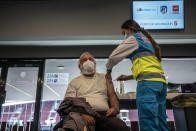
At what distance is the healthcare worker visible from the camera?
3.93ft

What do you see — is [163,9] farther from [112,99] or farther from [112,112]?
[112,112]

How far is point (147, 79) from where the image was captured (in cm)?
126

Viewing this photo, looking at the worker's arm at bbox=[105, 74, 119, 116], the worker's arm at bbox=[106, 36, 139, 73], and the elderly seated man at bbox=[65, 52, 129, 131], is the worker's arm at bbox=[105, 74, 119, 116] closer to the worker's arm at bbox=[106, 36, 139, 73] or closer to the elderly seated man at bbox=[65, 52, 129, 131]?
the elderly seated man at bbox=[65, 52, 129, 131]

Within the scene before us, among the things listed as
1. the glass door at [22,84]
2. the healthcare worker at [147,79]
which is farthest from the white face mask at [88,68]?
the glass door at [22,84]

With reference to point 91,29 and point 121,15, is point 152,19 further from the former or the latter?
point 91,29

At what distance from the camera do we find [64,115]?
1.39m

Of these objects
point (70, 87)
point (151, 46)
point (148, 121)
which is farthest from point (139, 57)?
point (70, 87)

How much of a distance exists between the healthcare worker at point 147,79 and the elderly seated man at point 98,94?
0.24 metres

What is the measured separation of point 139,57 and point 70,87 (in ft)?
2.22

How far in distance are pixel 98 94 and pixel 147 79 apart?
0.51 m

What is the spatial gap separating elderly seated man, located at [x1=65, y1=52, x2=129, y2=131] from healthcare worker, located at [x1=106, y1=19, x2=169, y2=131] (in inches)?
9.5

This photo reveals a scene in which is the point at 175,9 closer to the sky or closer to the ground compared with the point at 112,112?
closer to the sky

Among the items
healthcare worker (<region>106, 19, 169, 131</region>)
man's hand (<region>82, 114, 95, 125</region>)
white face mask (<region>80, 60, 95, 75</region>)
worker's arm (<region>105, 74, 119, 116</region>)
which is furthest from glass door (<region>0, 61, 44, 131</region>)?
healthcare worker (<region>106, 19, 169, 131</region>)

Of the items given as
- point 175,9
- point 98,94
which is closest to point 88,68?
point 98,94
